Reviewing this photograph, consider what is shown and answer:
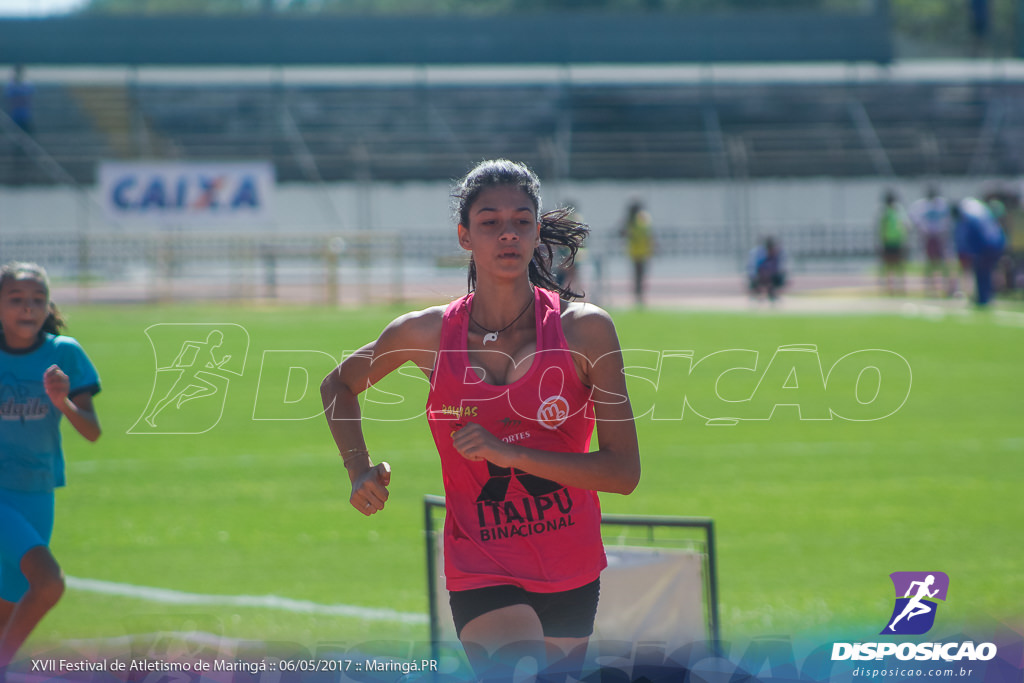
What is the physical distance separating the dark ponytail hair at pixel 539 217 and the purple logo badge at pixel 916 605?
1.84 metres

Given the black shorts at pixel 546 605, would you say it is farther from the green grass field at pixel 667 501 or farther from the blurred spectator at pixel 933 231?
the blurred spectator at pixel 933 231

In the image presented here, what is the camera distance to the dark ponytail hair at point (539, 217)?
370cm

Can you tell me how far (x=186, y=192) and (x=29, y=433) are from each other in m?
25.1

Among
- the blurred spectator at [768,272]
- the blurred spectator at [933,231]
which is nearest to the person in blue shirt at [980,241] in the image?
the blurred spectator at [933,231]

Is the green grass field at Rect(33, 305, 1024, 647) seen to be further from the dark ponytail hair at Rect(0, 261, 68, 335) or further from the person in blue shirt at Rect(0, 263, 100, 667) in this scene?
the dark ponytail hair at Rect(0, 261, 68, 335)

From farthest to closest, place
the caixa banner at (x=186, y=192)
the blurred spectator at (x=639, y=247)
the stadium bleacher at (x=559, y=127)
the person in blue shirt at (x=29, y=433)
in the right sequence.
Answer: the stadium bleacher at (x=559, y=127)
the caixa banner at (x=186, y=192)
the blurred spectator at (x=639, y=247)
the person in blue shirt at (x=29, y=433)

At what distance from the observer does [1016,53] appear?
157 ft

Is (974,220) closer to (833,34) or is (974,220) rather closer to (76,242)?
(76,242)

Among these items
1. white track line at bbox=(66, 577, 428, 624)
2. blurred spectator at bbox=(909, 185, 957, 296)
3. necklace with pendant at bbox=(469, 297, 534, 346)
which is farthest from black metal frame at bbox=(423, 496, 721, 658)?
blurred spectator at bbox=(909, 185, 957, 296)

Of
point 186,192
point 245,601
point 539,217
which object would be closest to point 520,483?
point 539,217

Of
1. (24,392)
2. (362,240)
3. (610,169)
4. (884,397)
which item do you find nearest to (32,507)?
(24,392)

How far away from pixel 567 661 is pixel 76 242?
101 feet

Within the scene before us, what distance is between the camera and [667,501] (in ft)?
28.7

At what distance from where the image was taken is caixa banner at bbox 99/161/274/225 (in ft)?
93.7
